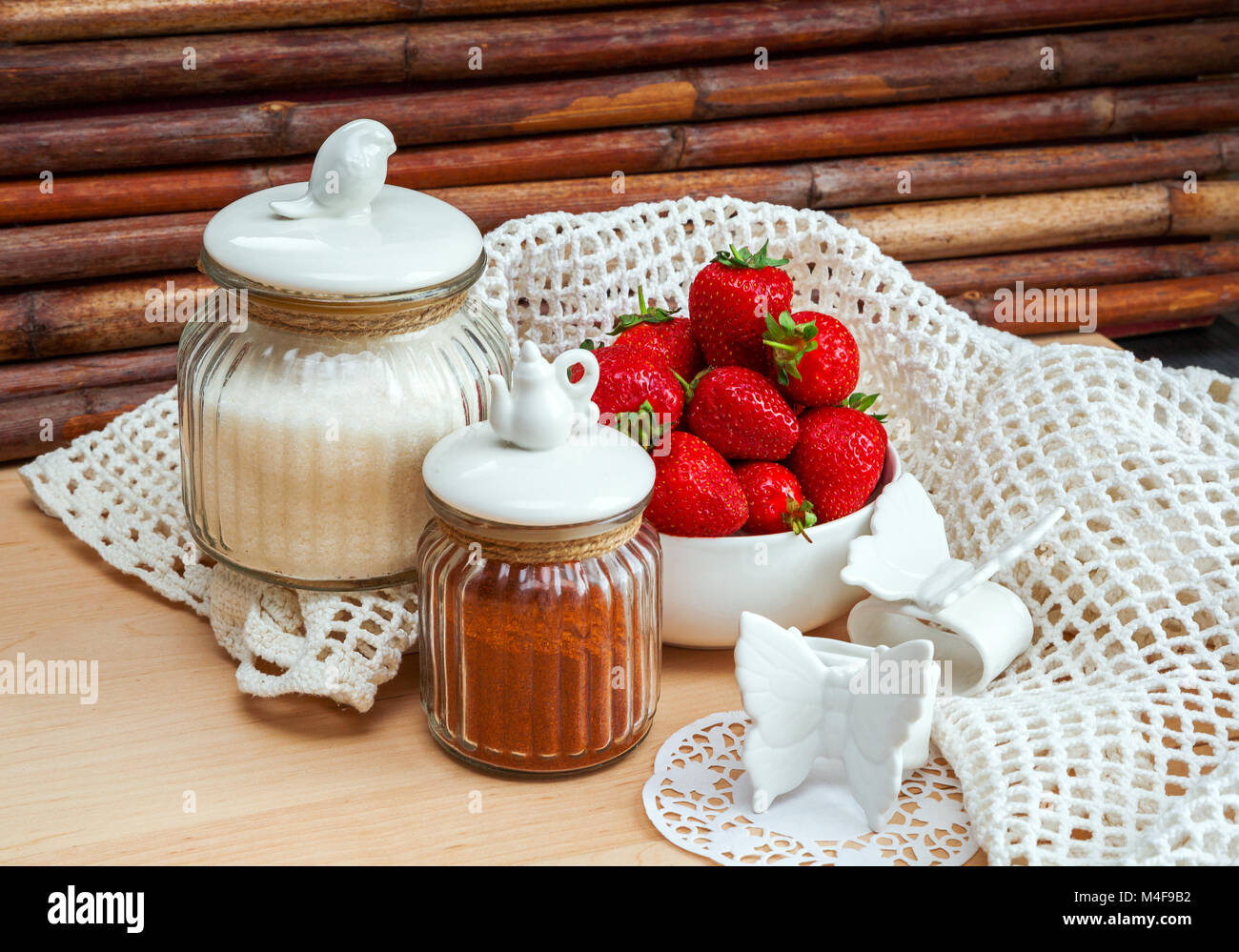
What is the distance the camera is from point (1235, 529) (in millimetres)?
807

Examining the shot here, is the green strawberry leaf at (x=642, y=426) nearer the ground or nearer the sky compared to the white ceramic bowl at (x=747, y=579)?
nearer the sky

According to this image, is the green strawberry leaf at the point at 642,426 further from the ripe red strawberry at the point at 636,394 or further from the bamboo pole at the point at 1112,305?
the bamboo pole at the point at 1112,305

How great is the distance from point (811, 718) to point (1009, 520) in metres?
0.24

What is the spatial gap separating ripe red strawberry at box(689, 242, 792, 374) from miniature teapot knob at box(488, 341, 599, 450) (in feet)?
0.59

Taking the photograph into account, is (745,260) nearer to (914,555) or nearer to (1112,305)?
(914,555)

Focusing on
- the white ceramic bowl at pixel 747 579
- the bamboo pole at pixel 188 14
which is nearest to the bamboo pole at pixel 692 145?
the bamboo pole at pixel 188 14

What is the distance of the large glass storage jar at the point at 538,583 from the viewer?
2.25ft

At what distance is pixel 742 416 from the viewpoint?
32.1 inches

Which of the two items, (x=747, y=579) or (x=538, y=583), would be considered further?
(x=747, y=579)

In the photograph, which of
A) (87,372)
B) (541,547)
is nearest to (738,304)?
(541,547)

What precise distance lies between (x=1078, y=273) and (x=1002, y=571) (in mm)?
630

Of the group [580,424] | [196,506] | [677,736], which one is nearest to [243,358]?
[196,506]

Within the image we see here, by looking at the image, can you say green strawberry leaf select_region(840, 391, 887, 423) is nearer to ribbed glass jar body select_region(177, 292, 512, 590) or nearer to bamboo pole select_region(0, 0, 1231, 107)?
ribbed glass jar body select_region(177, 292, 512, 590)
